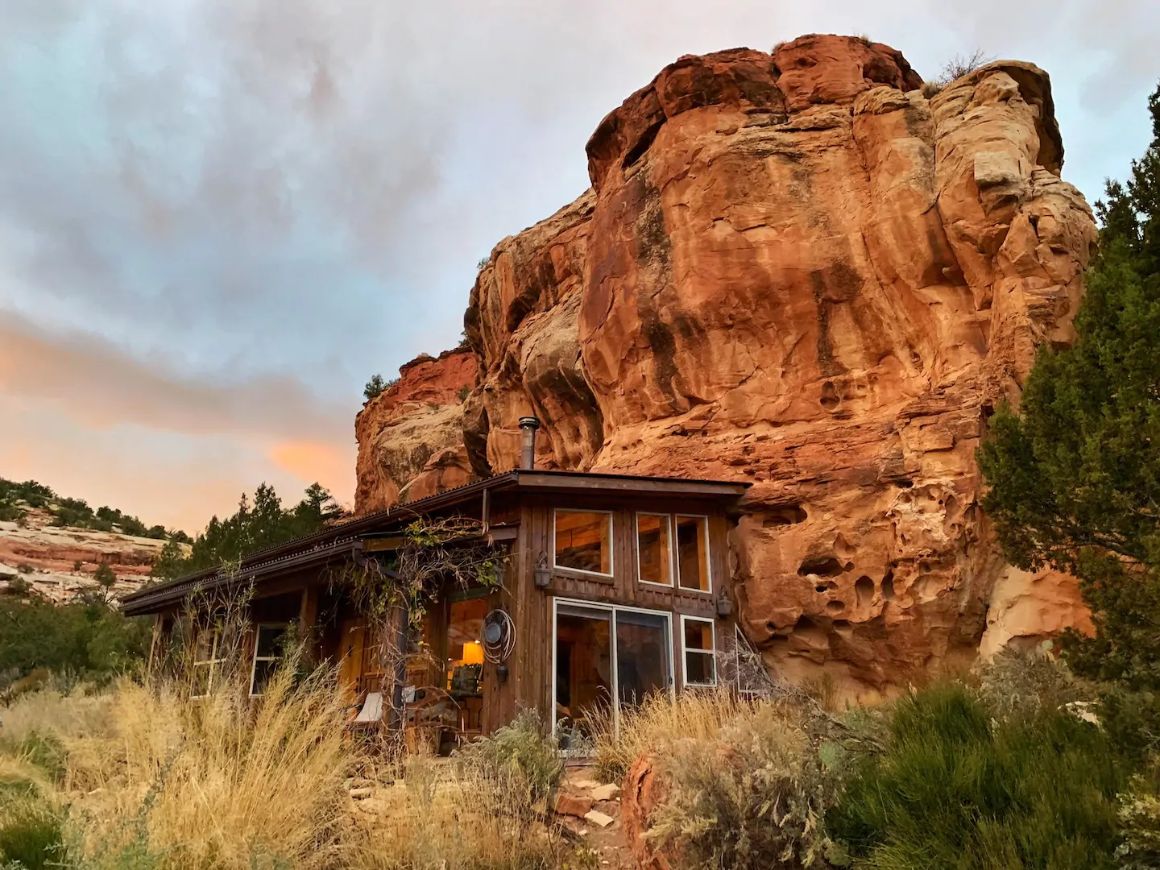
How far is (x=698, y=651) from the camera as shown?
1368 cm

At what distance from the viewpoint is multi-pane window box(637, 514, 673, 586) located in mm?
13703

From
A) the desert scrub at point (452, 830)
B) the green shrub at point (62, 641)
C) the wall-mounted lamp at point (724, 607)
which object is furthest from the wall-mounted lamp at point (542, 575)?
the green shrub at point (62, 641)

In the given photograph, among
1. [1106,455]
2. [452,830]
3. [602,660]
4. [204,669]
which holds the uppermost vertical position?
[1106,455]

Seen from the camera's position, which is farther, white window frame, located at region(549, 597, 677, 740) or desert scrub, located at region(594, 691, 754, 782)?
white window frame, located at region(549, 597, 677, 740)

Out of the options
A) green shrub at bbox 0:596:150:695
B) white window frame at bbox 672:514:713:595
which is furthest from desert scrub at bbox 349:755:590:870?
green shrub at bbox 0:596:150:695

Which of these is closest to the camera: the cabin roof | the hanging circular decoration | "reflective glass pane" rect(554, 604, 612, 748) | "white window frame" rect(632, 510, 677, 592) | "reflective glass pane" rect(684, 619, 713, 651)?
the hanging circular decoration

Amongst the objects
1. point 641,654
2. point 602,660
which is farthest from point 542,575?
point 641,654

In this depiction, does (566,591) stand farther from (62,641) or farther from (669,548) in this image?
(62,641)

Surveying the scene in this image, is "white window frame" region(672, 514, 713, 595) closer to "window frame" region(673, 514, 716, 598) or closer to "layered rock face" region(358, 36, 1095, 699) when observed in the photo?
"window frame" region(673, 514, 716, 598)

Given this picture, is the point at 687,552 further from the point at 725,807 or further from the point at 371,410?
the point at 371,410

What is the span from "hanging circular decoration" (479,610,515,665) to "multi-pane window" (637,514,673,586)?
251 cm

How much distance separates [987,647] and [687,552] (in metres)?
4.89


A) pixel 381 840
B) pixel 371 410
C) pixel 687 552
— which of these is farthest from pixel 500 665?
pixel 371 410

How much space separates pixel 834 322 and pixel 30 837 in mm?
14112
